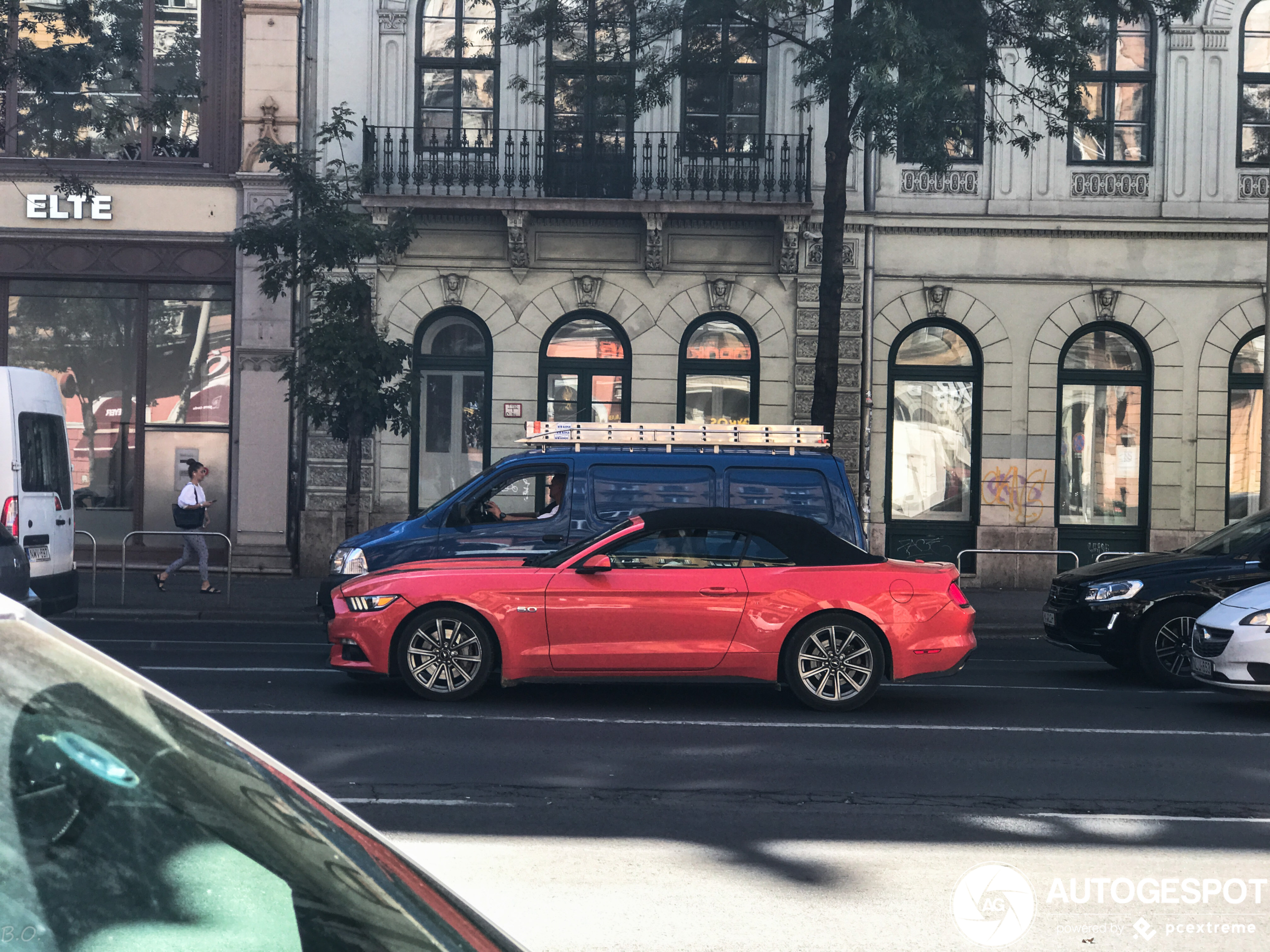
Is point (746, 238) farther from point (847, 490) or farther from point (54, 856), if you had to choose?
point (54, 856)

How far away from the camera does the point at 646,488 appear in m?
12.3

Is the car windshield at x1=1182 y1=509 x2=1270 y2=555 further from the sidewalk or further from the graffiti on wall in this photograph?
the graffiti on wall

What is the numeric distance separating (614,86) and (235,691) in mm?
10375

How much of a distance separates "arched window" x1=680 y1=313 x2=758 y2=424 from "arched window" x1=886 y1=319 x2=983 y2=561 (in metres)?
2.26

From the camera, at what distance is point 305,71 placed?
21.1 m

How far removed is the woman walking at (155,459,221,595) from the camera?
57.6ft

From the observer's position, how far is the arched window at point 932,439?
69.7 feet

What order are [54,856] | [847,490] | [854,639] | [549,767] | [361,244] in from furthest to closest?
1. [361,244]
2. [847,490]
3. [854,639]
4. [549,767]
5. [54,856]

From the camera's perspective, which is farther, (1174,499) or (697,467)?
(1174,499)

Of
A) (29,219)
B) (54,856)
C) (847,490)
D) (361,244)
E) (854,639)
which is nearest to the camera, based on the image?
(54,856)

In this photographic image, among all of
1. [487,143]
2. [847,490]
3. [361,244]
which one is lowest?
[847,490]

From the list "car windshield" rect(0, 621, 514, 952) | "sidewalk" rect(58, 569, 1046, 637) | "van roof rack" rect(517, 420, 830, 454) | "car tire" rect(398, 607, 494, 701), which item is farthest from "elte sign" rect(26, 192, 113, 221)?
"car windshield" rect(0, 621, 514, 952)

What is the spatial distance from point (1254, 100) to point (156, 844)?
23.3m

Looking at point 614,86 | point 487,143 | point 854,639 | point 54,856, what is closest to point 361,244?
point 614,86
